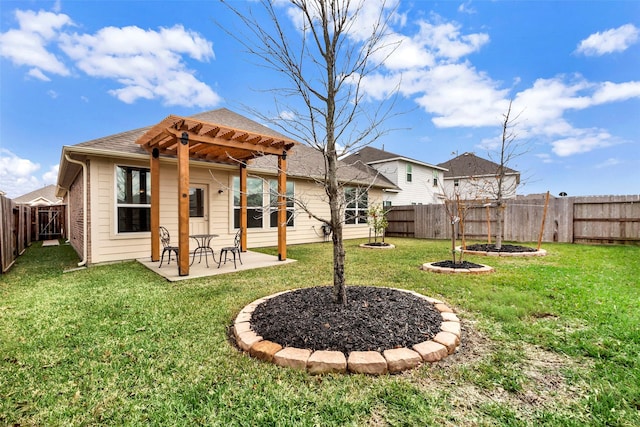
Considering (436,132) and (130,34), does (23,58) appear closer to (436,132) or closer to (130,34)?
(130,34)

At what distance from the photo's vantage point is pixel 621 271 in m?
5.31

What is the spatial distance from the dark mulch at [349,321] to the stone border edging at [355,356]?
0.25 feet

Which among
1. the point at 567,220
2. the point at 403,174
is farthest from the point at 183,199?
the point at 403,174

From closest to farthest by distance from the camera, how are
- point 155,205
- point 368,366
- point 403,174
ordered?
point 368,366 < point 155,205 < point 403,174

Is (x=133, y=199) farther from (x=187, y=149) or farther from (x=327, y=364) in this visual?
(x=327, y=364)

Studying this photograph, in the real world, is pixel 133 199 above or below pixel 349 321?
above

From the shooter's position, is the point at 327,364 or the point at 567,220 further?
the point at 567,220

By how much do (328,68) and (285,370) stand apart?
9.29 feet

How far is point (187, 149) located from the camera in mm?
5305

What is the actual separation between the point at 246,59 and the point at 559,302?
15.6 ft

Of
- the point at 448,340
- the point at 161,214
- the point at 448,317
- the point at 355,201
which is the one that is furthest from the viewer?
the point at 161,214

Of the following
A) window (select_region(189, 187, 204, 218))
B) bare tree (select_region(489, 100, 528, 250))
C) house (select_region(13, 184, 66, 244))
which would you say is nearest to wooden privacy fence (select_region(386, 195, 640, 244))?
bare tree (select_region(489, 100, 528, 250))

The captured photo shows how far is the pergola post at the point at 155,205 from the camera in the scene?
679cm

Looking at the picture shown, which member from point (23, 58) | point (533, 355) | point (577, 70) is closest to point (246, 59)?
point (533, 355)
